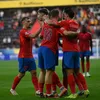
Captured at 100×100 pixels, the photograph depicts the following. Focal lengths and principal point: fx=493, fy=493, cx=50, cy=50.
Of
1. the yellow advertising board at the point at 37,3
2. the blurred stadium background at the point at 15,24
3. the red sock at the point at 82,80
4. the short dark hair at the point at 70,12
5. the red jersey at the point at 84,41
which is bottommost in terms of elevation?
the blurred stadium background at the point at 15,24

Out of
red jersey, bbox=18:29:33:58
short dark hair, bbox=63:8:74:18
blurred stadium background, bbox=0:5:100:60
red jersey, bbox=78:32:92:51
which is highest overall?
short dark hair, bbox=63:8:74:18

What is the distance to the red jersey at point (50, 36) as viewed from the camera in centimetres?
1218

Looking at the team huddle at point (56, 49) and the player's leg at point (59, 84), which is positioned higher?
the team huddle at point (56, 49)

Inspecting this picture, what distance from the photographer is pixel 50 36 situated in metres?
12.2

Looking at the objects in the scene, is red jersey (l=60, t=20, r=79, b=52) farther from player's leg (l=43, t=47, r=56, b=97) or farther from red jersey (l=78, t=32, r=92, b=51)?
red jersey (l=78, t=32, r=92, b=51)

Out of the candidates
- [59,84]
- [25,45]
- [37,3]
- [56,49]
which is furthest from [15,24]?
[56,49]

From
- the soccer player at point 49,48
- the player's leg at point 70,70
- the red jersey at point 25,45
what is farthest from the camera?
the red jersey at point 25,45

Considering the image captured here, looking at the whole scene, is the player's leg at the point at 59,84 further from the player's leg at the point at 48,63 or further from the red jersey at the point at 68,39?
the red jersey at the point at 68,39

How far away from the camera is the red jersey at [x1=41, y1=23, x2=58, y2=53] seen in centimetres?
1218

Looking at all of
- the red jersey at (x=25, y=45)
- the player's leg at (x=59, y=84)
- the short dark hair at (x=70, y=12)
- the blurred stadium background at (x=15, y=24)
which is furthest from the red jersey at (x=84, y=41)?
the blurred stadium background at (x=15, y=24)

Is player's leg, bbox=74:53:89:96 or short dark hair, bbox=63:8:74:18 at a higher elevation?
short dark hair, bbox=63:8:74:18

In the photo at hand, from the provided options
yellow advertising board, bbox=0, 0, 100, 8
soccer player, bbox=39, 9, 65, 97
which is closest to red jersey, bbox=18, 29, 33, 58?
soccer player, bbox=39, 9, 65, 97

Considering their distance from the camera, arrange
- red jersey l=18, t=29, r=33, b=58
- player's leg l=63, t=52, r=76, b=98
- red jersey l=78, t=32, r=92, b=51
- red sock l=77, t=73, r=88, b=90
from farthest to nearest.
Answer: red jersey l=78, t=32, r=92, b=51 < red jersey l=18, t=29, r=33, b=58 < red sock l=77, t=73, r=88, b=90 < player's leg l=63, t=52, r=76, b=98

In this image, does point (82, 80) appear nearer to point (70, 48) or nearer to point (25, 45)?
point (70, 48)
